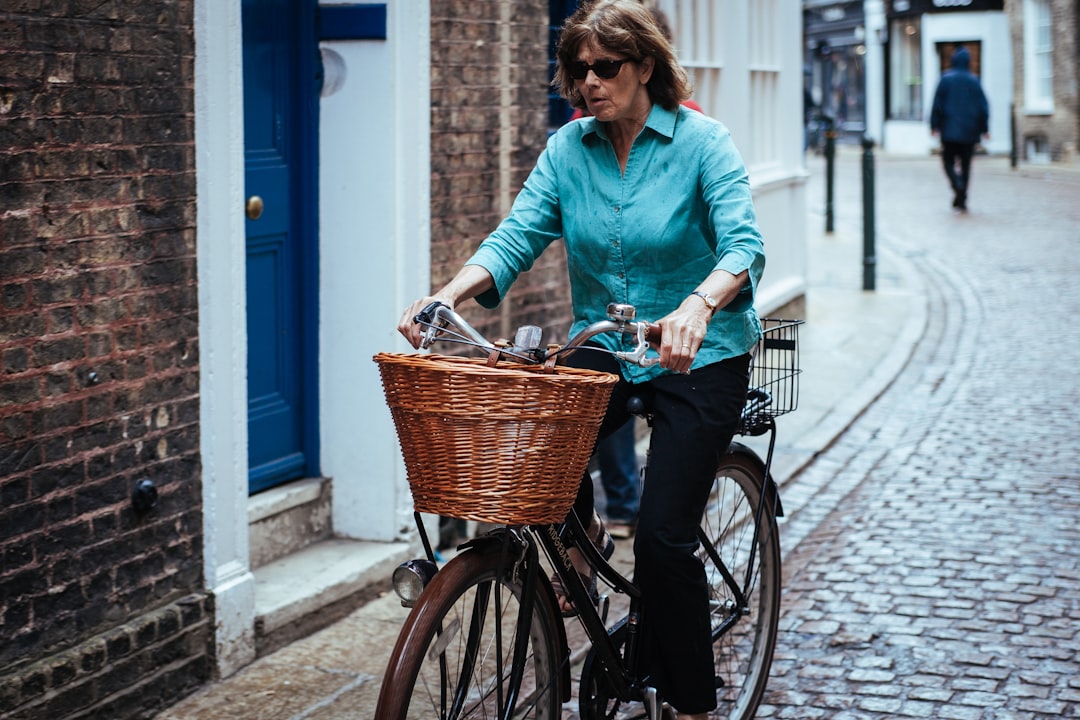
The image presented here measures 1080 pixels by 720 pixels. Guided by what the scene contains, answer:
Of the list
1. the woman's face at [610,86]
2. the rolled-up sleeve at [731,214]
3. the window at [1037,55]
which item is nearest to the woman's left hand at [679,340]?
the rolled-up sleeve at [731,214]

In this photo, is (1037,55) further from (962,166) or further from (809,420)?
(809,420)

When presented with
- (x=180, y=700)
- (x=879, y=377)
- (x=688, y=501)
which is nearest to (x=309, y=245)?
(x=180, y=700)

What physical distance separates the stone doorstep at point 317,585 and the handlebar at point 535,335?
6.66 feet

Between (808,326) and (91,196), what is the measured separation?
27.4ft

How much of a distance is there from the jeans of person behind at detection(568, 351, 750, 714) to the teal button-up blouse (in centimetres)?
6

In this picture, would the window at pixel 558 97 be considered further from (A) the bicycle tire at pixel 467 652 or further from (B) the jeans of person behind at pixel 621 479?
(A) the bicycle tire at pixel 467 652

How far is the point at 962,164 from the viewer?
2058 centimetres

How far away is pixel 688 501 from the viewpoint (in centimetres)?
352

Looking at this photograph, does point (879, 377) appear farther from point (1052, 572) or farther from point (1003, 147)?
point (1003, 147)

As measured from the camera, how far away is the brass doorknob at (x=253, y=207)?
5.27 meters

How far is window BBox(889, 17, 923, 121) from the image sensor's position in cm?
3822

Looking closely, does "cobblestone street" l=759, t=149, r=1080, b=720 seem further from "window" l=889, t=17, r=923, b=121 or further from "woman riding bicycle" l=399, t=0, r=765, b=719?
"window" l=889, t=17, r=923, b=121

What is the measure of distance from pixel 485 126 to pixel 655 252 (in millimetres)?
2704

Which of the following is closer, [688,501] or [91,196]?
[688,501]
